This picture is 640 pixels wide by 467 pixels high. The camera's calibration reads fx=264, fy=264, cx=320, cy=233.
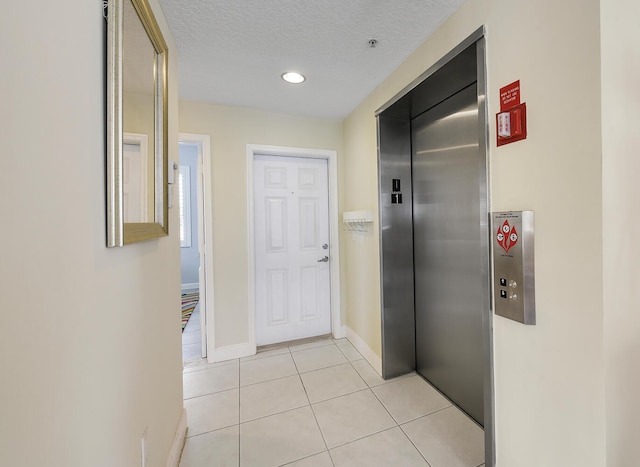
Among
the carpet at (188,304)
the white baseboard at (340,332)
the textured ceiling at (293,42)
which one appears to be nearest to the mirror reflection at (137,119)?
the textured ceiling at (293,42)

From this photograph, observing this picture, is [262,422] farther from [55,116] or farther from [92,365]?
[55,116]

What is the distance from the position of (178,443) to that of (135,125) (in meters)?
1.64

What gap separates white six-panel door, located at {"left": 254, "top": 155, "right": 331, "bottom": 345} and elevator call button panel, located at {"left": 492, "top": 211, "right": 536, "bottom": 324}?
1912mm

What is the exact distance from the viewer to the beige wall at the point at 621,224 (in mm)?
853

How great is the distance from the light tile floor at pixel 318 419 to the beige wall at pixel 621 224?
32.4 inches

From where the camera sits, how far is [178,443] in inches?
57.4

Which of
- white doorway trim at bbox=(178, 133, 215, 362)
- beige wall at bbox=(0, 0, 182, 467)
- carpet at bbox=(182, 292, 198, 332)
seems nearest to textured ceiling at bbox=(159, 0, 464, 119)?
white doorway trim at bbox=(178, 133, 215, 362)

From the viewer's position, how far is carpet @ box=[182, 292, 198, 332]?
3.74 metres

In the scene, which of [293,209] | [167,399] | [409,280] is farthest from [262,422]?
[293,209]

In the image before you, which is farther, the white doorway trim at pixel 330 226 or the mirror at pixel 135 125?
the white doorway trim at pixel 330 226

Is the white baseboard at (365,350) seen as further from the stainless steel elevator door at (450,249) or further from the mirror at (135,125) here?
the mirror at (135,125)

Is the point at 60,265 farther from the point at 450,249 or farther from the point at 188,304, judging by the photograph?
the point at 188,304

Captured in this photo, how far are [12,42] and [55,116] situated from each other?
14 centimetres

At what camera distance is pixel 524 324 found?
1.08 metres
